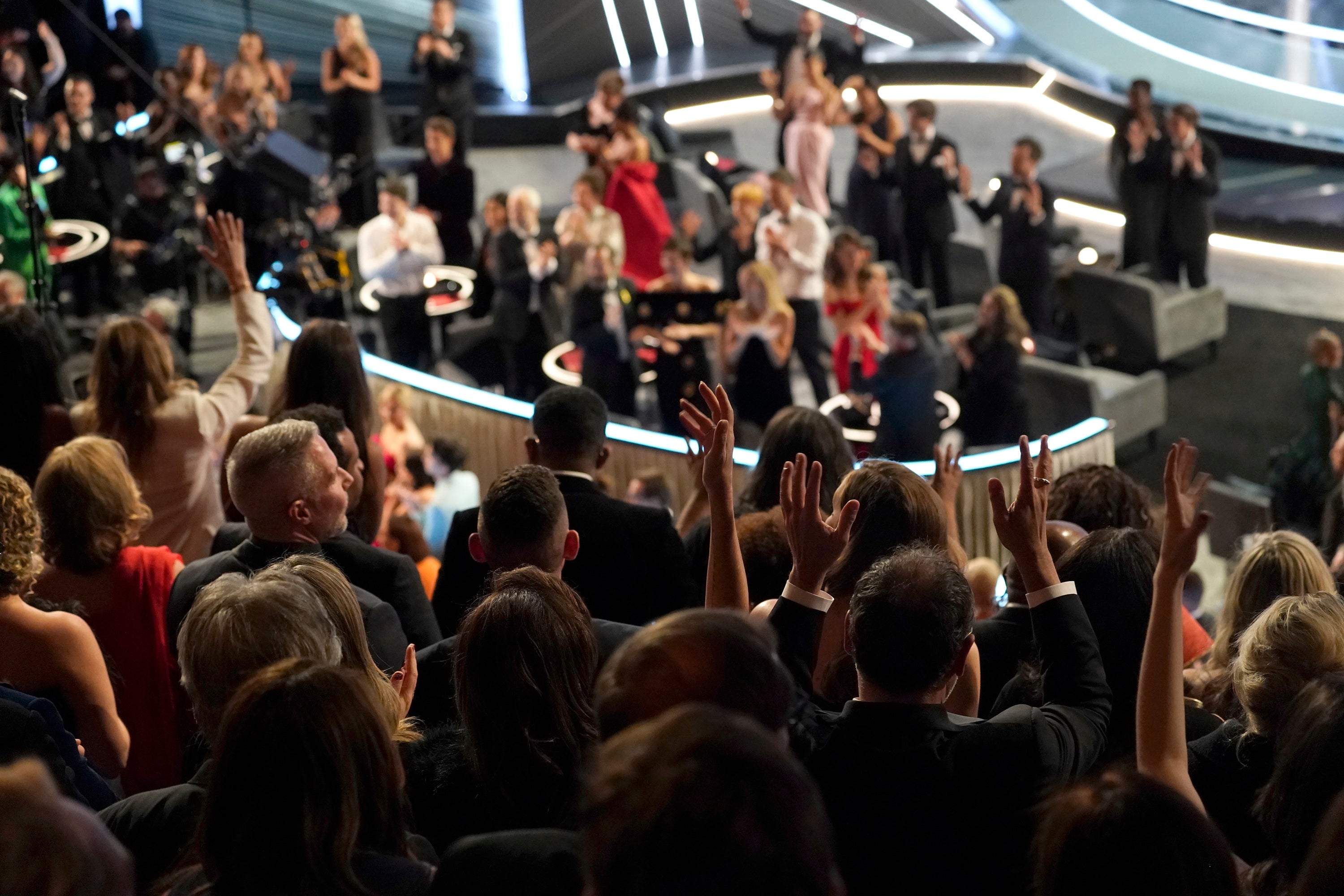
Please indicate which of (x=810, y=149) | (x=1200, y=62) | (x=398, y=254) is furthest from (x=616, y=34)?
(x=398, y=254)

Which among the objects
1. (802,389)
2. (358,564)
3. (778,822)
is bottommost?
(802,389)

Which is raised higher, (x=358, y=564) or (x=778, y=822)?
(x=778, y=822)

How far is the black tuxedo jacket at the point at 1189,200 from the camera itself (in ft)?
28.2

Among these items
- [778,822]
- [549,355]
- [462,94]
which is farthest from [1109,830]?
[462,94]

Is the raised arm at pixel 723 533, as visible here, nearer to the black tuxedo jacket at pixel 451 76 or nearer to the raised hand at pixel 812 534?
the raised hand at pixel 812 534

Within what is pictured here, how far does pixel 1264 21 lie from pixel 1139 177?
453cm

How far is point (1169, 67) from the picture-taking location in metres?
12.5

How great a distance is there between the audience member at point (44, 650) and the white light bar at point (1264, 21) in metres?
11.6

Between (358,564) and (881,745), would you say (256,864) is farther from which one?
(358,564)

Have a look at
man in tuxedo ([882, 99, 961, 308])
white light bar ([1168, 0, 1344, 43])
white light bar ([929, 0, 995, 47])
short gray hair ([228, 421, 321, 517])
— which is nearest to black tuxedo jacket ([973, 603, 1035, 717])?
short gray hair ([228, 421, 321, 517])

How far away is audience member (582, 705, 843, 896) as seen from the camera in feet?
4.07

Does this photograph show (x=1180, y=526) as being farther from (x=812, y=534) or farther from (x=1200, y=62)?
(x=1200, y=62)

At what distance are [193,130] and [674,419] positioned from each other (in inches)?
162

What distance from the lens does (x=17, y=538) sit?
260cm
